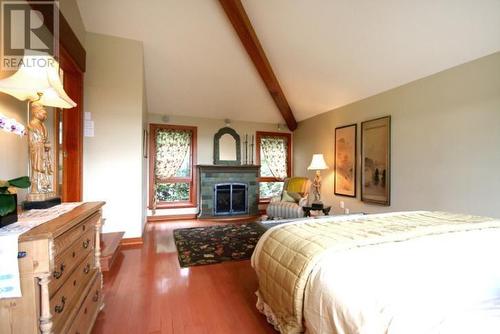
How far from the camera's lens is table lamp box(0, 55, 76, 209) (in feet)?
4.10

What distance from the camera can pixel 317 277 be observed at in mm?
1122

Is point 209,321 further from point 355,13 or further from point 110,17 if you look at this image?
point 110,17

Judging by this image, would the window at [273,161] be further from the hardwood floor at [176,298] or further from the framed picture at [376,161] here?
the hardwood floor at [176,298]

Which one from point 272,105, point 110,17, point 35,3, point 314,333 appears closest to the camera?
point 314,333

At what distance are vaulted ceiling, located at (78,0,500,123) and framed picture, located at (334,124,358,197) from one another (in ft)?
1.95

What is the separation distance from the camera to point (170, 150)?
17.5ft

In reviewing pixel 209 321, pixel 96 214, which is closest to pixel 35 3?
pixel 96 214

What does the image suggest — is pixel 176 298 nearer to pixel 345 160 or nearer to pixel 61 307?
pixel 61 307

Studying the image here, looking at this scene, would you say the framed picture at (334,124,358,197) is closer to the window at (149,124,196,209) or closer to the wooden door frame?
the window at (149,124,196,209)

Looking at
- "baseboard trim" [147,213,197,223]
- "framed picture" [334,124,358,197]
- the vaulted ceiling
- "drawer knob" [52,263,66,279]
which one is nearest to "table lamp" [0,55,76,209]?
"drawer knob" [52,263,66,279]

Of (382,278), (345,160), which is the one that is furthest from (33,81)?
(345,160)

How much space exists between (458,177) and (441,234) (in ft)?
6.61

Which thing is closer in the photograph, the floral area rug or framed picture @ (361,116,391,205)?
the floral area rug

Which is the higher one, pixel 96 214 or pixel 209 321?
pixel 96 214
